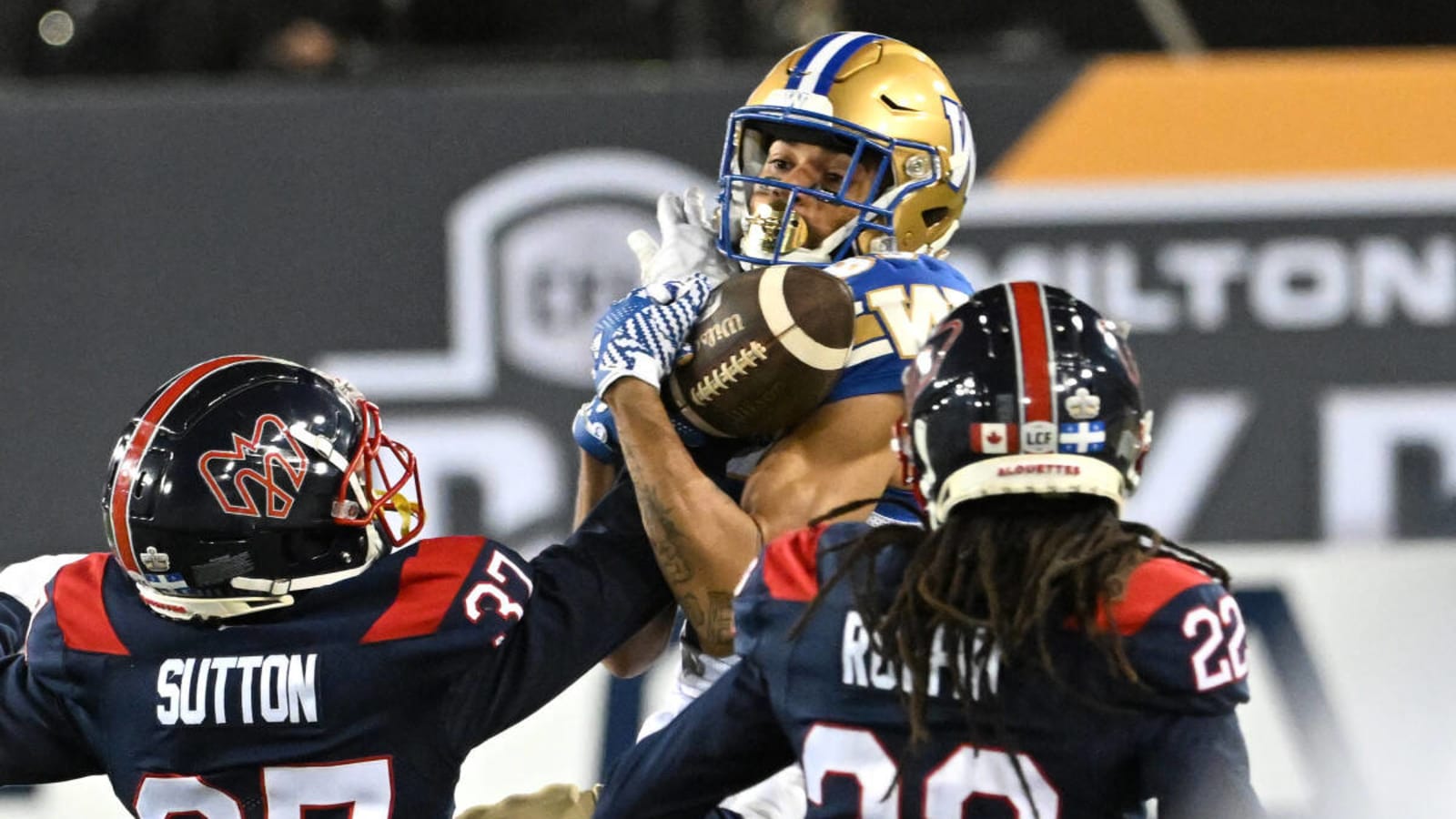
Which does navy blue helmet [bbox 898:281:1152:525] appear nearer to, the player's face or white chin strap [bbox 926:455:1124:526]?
white chin strap [bbox 926:455:1124:526]

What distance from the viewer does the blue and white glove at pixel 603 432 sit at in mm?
3371

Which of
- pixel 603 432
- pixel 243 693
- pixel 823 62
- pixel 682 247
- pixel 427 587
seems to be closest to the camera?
pixel 243 693

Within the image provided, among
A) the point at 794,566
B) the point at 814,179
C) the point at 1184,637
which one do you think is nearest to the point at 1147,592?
the point at 1184,637

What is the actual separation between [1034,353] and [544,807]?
1372 millimetres

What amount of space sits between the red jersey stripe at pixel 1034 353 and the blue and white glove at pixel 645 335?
76cm

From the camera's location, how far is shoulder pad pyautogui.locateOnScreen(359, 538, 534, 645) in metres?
2.94

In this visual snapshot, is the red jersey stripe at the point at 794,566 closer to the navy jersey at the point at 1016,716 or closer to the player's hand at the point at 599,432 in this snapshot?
the navy jersey at the point at 1016,716

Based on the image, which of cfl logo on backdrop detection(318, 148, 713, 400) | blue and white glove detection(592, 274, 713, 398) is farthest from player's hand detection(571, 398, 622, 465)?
cfl logo on backdrop detection(318, 148, 713, 400)

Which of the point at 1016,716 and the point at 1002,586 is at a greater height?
the point at 1002,586

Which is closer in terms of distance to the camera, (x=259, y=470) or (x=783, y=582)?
(x=783, y=582)

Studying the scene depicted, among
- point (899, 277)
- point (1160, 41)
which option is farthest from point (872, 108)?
point (1160, 41)

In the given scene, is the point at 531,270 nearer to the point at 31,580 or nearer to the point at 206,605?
the point at 31,580

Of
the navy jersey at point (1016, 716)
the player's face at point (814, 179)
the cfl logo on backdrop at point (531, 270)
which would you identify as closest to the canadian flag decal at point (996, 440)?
the navy jersey at point (1016, 716)

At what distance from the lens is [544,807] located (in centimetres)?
345
